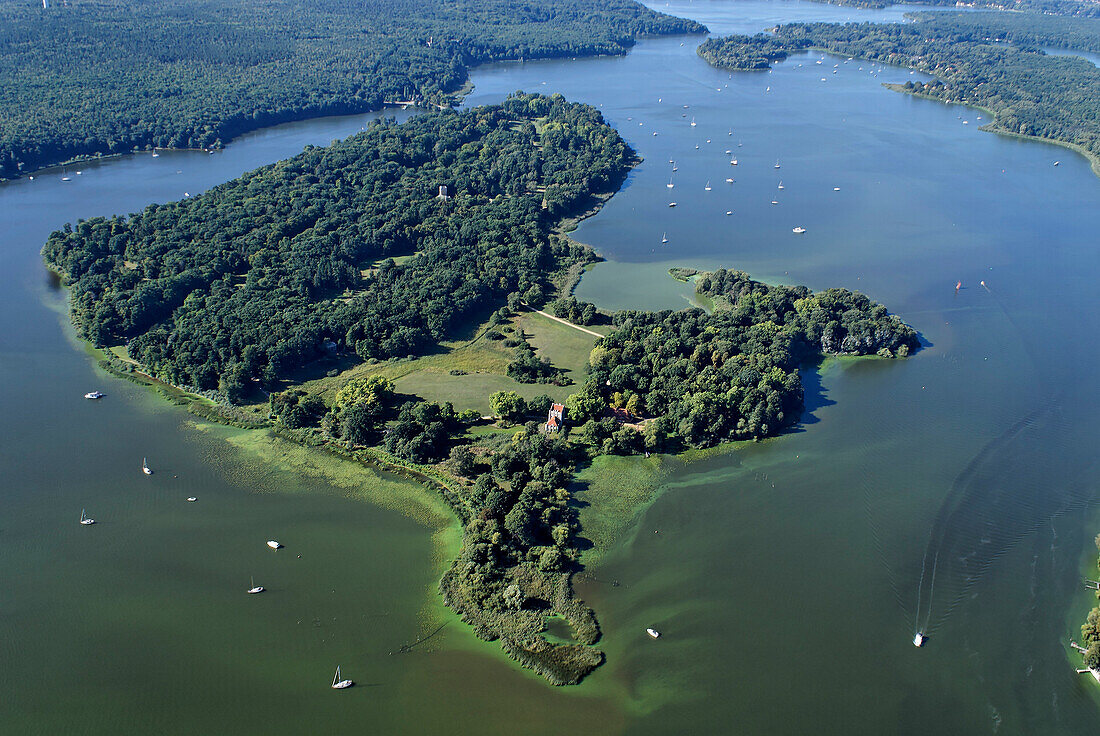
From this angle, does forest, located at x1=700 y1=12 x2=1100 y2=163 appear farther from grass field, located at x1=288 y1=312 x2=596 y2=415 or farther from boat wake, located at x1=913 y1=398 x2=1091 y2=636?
grass field, located at x1=288 y1=312 x2=596 y2=415

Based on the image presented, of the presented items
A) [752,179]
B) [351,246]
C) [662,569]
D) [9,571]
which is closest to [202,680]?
[9,571]

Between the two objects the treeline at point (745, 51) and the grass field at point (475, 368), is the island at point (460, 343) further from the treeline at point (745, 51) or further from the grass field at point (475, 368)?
the treeline at point (745, 51)

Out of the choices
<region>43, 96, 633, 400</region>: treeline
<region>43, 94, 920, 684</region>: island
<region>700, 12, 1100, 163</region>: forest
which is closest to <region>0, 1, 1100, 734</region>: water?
<region>43, 94, 920, 684</region>: island

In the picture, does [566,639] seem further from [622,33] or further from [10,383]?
[622,33]

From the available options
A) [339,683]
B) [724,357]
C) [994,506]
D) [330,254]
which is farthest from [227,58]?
[994,506]

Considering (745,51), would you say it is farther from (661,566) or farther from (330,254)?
(661,566)
